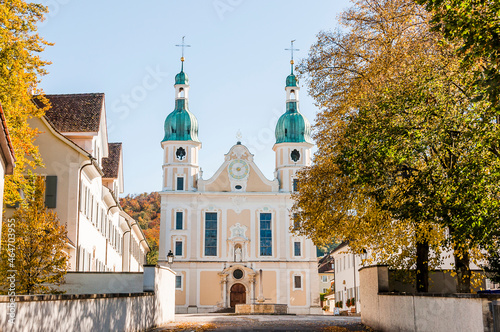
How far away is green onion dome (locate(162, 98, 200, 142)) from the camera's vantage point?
72.4m

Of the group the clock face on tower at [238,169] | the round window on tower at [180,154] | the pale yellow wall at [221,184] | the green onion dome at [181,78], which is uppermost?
the green onion dome at [181,78]

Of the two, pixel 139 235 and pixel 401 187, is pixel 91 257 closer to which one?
pixel 401 187

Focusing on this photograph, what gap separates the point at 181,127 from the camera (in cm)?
7269

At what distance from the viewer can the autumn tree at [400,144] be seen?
45.2 ft

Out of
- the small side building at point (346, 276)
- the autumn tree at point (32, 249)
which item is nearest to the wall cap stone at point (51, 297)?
the autumn tree at point (32, 249)

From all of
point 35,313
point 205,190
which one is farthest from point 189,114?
point 35,313

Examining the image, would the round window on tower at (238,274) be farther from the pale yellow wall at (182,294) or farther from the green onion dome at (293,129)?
the green onion dome at (293,129)

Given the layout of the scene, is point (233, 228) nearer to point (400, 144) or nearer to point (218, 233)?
point (218, 233)

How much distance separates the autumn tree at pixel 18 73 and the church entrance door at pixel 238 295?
155ft

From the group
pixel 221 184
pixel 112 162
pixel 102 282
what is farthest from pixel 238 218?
pixel 102 282

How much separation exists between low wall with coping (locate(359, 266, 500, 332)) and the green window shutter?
11.9 m

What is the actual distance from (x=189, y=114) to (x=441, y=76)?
59.3 m

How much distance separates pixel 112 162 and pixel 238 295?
30.0m

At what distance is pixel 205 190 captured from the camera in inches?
2790
